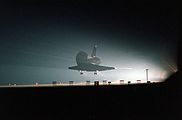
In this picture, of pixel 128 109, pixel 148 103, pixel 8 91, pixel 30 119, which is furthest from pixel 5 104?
pixel 148 103

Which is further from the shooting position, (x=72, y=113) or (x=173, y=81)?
(x=173, y=81)

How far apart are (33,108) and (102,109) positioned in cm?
499

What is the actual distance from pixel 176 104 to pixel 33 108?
1046 centimetres

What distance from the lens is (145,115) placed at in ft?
63.4

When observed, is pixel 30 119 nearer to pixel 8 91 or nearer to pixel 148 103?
pixel 8 91

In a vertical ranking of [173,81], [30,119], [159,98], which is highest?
[173,81]

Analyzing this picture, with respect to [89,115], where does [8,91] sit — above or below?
above

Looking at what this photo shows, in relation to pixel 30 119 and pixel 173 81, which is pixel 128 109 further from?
pixel 30 119

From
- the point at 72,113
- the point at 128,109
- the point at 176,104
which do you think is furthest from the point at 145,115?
the point at 72,113

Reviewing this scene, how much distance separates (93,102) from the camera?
20250 millimetres

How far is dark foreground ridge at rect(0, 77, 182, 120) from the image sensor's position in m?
19.4

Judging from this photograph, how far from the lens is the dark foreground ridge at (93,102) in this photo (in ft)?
63.6

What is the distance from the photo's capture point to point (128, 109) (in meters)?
19.9

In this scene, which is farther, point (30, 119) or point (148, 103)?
point (148, 103)
